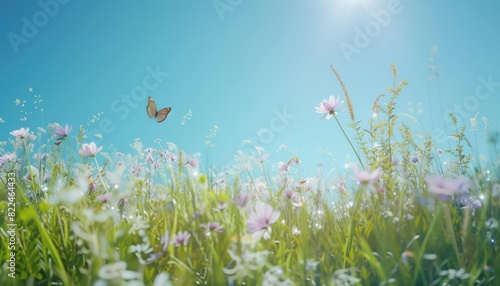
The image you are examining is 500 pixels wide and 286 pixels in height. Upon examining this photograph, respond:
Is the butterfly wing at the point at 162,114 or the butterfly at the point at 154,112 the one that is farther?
the butterfly wing at the point at 162,114

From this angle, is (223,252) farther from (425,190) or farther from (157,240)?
(425,190)

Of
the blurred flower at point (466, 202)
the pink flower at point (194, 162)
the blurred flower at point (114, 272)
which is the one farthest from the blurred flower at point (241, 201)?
the pink flower at point (194, 162)

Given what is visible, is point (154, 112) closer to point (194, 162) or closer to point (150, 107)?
point (150, 107)

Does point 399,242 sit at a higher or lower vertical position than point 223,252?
lower

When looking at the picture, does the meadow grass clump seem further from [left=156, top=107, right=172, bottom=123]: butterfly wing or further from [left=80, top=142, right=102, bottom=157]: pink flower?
[left=156, top=107, right=172, bottom=123]: butterfly wing

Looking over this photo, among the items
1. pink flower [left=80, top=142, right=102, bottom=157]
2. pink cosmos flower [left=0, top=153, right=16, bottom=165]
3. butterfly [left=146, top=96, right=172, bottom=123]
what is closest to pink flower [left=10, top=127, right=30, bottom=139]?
pink cosmos flower [left=0, top=153, right=16, bottom=165]

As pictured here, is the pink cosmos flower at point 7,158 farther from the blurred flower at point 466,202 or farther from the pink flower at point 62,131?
the blurred flower at point 466,202

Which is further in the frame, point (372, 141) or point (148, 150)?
point (148, 150)

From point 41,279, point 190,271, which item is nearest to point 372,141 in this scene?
point 190,271

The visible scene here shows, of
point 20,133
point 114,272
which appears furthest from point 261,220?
point 20,133

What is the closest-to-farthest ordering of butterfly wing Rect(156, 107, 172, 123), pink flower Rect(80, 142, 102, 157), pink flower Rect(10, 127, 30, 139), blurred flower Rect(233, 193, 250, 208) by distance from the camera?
blurred flower Rect(233, 193, 250, 208)
pink flower Rect(80, 142, 102, 157)
pink flower Rect(10, 127, 30, 139)
butterfly wing Rect(156, 107, 172, 123)

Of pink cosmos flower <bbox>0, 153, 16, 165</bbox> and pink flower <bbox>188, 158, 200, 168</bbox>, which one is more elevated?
pink cosmos flower <bbox>0, 153, 16, 165</bbox>
